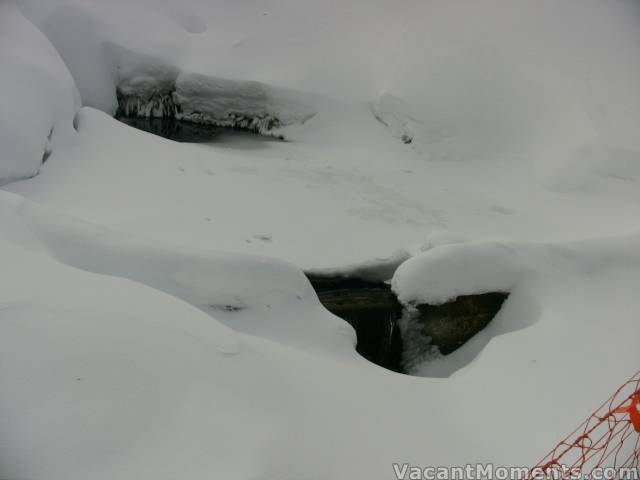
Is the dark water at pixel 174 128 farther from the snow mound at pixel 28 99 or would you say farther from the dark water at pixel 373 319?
the dark water at pixel 373 319

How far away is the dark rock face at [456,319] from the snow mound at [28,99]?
125 inches

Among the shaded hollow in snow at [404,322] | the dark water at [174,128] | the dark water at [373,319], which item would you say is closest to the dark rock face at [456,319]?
the shaded hollow in snow at [404,322]

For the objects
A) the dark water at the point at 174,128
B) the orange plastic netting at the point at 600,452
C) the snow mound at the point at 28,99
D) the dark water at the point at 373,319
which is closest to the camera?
the orange plastic netting at the point at 600,452

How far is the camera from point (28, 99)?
494cm

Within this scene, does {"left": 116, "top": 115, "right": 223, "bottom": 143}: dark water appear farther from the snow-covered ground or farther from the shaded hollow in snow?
the shaded hollow in snow

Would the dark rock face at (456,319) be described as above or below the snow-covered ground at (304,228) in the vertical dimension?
below

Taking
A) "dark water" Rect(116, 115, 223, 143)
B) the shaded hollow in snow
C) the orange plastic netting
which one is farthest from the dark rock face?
"dark water" Rect(116, 115, 223, 143)

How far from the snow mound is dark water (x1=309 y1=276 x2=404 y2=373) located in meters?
2.45

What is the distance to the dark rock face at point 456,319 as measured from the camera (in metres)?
3.75

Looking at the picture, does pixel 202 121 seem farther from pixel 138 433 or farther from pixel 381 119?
pixel 138 433

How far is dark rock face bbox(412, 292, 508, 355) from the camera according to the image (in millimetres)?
3754

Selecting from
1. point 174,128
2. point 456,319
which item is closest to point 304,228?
point 456,319

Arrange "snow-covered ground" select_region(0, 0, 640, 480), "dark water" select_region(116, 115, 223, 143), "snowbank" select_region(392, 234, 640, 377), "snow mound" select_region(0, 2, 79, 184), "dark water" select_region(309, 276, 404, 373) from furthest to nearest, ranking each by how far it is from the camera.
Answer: "dark water" select_region(116, 115, 223, 143)
"snow mound" select_region(0, 2, 79, 184)
"dark water" select_region(309, 276, 404, 373)
"snowbank" select_region(392, 234, 640, 377)
"snow-covered ground" select_region(0, 0, 640, 480)

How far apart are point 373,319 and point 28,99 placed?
344 centimetres
